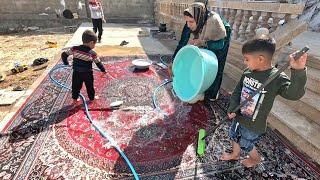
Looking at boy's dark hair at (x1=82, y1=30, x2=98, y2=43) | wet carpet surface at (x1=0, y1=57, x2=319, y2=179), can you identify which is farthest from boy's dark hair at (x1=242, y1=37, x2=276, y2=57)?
boy's dark hair at (x1=82, y1=30, x2=98, y2=43)

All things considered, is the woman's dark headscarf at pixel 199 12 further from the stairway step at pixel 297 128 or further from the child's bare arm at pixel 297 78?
the child's bare arm at pixel 297 78

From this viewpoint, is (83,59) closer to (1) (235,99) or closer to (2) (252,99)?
(1) (235,99)

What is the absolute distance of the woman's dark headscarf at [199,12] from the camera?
145 inches

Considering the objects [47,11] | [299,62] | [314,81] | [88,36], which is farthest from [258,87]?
[47,11]


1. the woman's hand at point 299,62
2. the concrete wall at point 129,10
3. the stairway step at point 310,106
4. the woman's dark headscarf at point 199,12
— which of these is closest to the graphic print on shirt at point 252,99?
the woman's hand at point 299,62

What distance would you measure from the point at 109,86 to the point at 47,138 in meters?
1.96

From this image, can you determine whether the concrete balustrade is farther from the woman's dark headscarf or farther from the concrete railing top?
the woman's dark headscarf

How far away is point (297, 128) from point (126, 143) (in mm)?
2365

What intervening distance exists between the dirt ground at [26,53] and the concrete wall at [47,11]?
44.8 inches

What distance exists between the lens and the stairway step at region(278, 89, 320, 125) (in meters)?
3.36

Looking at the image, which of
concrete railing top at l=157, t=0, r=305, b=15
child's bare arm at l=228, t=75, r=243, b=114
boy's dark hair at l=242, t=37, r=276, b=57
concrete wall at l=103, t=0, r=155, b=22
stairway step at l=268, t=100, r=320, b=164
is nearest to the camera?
boy's dark hair at l=242, t=37, r=276, b=57

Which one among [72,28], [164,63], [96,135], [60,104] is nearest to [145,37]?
[164,63]

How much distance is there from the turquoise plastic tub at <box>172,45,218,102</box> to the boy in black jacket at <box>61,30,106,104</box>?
55.7 inches

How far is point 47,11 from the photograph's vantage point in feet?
44.0
